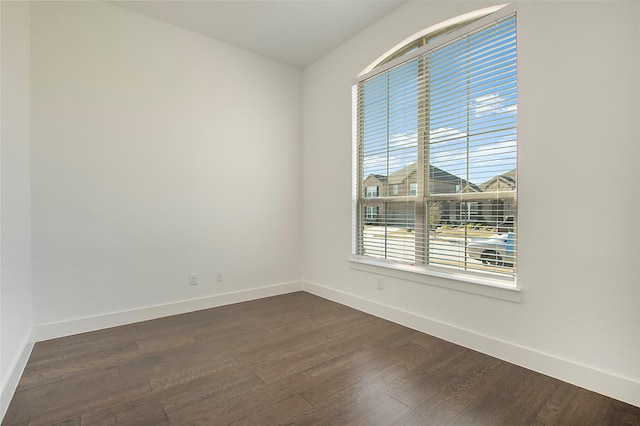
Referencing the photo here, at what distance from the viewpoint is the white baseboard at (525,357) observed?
181 centimetres

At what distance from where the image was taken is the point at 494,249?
2.41 m

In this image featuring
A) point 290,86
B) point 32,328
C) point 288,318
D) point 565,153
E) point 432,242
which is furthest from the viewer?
point 290,86

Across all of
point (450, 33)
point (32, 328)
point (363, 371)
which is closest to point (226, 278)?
point (32, 328)

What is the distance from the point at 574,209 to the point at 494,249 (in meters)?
0.59

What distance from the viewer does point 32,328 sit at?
2.55 m

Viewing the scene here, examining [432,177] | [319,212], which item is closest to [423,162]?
[432,177]

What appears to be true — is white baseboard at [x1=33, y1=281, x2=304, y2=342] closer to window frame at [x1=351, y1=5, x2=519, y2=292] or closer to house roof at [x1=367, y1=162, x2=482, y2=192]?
window frame at [x1=351, y1=5, x2=519, y2=292]

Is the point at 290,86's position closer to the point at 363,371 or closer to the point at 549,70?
the point at 549,70

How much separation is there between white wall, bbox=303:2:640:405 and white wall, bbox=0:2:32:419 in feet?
9.91

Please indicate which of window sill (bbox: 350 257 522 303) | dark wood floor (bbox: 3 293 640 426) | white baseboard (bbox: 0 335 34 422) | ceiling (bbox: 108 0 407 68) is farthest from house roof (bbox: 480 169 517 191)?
white baseboard (bbox: 0 335 34 422)

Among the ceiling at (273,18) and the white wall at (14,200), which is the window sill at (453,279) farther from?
the white wall at (14,200)

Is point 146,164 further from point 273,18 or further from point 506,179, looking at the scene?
point 506,179

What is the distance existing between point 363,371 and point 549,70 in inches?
94.1

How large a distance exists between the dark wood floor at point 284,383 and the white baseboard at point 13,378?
4 centimetres
